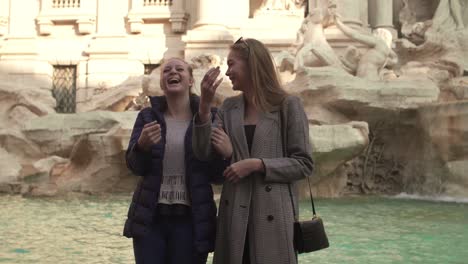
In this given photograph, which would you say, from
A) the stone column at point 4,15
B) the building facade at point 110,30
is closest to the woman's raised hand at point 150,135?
the building facade at point 110,30

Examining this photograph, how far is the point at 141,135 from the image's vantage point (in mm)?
2508

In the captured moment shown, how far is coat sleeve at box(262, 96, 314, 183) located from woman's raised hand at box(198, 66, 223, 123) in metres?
0.31

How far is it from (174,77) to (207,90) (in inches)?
13.6

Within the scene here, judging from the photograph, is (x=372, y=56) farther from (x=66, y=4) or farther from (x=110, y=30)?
(x=66, y=4)

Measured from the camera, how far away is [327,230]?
19.7ft

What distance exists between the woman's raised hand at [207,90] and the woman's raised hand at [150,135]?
20cm

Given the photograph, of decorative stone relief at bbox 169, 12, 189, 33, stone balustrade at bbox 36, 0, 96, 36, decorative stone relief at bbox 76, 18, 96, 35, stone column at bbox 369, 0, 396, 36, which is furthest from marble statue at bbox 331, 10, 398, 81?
stone balustrade at bbox 36, 0, 96, 36

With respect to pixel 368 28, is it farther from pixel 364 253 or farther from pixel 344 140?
pixel 364 253

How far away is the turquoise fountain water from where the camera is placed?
15.3 ft

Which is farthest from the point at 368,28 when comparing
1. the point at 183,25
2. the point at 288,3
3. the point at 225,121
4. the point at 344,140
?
the point at 225,121

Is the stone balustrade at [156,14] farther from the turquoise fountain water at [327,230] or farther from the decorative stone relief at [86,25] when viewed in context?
the turquoise fountain water at [327,230]

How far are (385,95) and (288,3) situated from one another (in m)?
7.69

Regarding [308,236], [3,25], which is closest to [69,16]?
[3,25]

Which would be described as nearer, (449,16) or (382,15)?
(449,16)
